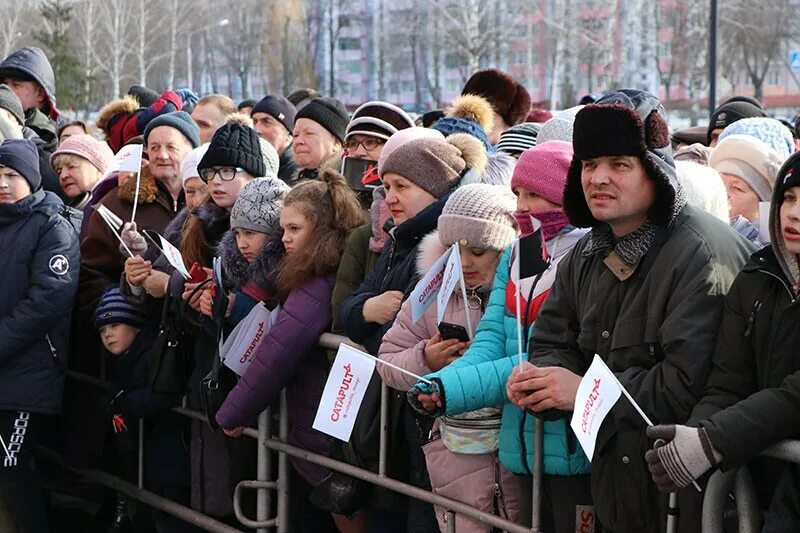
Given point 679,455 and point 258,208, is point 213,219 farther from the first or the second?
point 679,455

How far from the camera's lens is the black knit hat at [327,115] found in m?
6.94

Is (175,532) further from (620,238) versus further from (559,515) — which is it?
(620,238)

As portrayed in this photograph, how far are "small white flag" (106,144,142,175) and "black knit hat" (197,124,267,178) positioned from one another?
12.0 inches

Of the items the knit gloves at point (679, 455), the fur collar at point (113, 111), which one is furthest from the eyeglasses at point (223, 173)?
the fur collar at point (113, 111)

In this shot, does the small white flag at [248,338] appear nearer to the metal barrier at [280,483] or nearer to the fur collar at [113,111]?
the metal barrier at [280,483]

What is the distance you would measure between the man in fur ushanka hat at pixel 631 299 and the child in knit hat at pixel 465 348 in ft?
1.44

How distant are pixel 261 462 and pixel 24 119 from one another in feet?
16.1

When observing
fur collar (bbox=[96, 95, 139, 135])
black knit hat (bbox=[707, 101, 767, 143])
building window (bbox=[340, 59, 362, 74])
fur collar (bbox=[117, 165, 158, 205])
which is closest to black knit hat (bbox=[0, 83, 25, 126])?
fur collar (bbox=[96, 95, 139, 135])

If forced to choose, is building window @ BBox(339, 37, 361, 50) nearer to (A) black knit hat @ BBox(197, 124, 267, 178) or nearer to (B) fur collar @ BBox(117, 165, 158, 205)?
(B) fur collar @ BBox(117, 165, 158, 205)

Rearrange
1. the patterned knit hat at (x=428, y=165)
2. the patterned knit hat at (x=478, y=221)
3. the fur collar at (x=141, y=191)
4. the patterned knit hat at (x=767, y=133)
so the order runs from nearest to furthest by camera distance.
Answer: the patterned knit hat at (x=478, y=221)
the patterned knit hat at (x=428, y=165)
the patterned knit hat at (x=767, y=133)
the fur collar at (x=141, y=191)

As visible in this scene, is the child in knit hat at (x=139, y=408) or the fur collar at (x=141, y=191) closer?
the child in knit hat at (x=139, y=408)

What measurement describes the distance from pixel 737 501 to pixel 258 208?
280 cm

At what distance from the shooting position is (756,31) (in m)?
55.1

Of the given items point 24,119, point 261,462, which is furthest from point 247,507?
point 24,119
